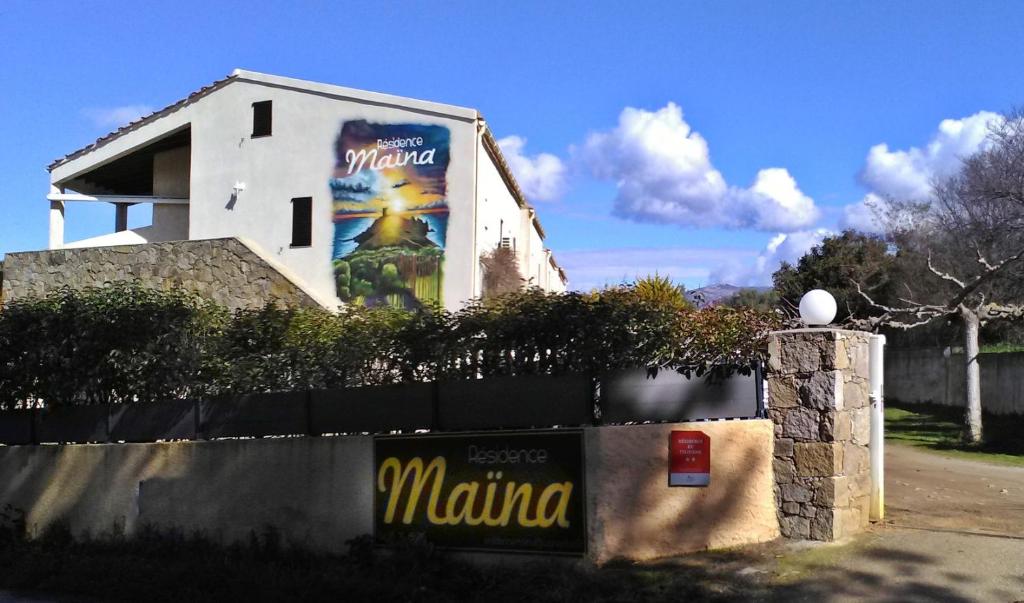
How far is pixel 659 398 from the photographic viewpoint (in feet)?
24.2

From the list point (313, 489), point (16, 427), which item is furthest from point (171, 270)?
point (313, 489)

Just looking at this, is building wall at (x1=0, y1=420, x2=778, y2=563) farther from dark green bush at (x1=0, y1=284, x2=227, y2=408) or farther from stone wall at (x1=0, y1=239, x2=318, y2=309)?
stone wall at (x1=0, y1=239, x2=318, y2=309)

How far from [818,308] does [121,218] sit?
71.2ft

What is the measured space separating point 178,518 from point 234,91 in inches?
532

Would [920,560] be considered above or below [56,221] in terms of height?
below

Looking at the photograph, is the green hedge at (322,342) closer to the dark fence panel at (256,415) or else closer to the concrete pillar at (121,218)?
the dark fence panel at (256,415)

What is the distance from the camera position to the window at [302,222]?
19.3 m

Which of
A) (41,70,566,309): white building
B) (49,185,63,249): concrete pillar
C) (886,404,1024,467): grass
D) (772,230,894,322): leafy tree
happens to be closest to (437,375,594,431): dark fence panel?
(41,70,566,309): white building

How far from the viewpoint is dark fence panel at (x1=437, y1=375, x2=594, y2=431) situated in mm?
7379

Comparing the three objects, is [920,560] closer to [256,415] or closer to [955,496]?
[955,496]

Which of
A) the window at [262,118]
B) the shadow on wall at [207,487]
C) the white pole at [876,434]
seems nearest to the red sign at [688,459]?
the white pole at [876,434]

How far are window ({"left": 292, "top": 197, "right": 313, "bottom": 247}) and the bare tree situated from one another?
463 inches

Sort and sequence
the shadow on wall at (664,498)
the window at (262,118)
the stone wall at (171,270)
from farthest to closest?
1. the window at (262,118)
2. the stone wall at (171,270)
3. the shadow on wall at (664,498)

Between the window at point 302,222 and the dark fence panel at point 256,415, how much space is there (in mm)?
10438
